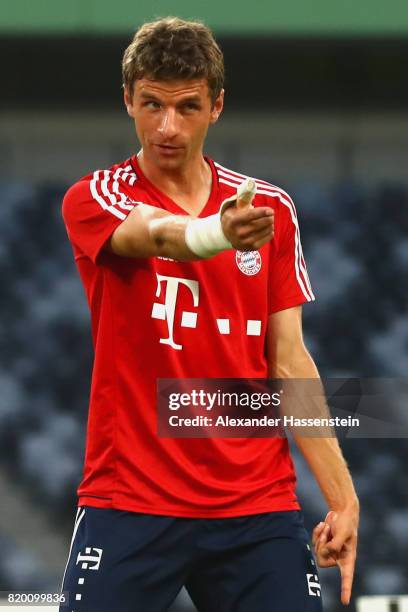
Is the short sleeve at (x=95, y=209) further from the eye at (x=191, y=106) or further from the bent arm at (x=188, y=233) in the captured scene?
the eye at (x=191, y=106)

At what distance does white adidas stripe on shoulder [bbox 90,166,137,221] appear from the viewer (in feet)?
7.18

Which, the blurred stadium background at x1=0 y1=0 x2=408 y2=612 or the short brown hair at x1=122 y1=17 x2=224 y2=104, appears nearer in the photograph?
the short brown hair at x1=122 y1=17 x2=224 y2=104

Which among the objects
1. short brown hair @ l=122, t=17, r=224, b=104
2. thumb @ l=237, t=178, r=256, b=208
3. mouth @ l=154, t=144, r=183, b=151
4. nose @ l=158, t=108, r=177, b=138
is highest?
short brown hair @ l=122, t=17, r=224, b=104

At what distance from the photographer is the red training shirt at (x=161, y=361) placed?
2160 mm

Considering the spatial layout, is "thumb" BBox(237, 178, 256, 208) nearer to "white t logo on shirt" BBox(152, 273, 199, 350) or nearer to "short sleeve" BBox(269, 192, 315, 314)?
"white t logo on shirt" BBox(152, 273, 199, 350)

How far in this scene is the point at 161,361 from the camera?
2.18 meters

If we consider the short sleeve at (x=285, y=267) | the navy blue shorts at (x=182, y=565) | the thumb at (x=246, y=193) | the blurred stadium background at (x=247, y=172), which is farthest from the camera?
the blurred stadium background at (x=247, y=172)

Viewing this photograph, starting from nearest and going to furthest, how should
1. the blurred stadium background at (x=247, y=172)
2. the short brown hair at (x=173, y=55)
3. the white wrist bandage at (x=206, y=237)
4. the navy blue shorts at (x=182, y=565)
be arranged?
the white wrist bandage at (x=206, y=237)
the navy blue shorts at (x=182, y=565)
the short brown hair at (x=173, y=55)
the blurred stadium background at (x=247, y=172)

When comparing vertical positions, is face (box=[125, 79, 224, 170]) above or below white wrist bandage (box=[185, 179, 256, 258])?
above

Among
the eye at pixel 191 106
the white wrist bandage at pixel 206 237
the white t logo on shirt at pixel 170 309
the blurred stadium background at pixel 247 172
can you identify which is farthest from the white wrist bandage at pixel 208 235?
the blurred stadium background at pixel 247 172

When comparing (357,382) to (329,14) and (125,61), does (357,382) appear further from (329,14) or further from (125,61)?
(329,14)

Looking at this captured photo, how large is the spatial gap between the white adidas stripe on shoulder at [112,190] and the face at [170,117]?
6cm

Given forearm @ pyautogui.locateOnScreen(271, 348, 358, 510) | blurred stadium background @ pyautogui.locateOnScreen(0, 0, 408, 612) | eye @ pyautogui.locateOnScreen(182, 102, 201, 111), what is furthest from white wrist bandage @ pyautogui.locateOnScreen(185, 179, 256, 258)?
blurred stadium background @ pyautogui.locateOnScreen(0, 0, 408, 612)

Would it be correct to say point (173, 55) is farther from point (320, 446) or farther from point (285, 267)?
point (320, 446)
